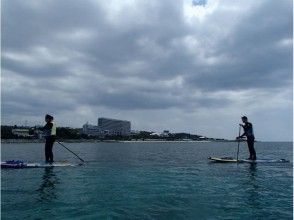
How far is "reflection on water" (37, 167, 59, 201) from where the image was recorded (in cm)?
1506

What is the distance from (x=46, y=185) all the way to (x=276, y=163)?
818 inches

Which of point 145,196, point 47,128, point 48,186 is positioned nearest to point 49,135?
point 47,128

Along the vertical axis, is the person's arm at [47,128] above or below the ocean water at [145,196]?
above

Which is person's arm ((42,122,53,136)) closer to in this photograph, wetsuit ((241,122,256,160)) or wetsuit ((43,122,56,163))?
wetsuit ((43,122,56,163))

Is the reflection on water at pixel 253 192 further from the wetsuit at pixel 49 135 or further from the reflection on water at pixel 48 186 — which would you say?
the wetsuit at pixel 49 135

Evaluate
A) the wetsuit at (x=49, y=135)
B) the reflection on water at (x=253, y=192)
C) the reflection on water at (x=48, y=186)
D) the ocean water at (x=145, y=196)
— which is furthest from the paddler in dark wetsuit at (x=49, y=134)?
the reflection on water at (x=253, y=192)

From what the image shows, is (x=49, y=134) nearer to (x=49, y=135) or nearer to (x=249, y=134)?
(x=49, y=135)

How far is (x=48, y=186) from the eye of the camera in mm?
17984

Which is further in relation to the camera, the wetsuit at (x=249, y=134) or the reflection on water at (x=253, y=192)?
the wetsuit at (x=249, y=134)

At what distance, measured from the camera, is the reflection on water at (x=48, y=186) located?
15.1 m

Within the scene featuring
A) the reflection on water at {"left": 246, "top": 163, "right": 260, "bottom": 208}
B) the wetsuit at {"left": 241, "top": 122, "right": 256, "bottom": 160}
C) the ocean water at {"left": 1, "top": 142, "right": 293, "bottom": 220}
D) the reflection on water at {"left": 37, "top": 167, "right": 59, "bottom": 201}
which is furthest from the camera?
the wetsuit at {"left": 241, "top": 122, "right": 256, "bottom": 160}

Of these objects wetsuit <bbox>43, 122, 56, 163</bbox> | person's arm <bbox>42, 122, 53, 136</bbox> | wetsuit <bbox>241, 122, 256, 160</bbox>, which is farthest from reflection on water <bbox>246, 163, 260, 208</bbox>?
person's arm <bbox>42, 122, 53, 136</bbox>

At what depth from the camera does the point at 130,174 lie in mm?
22781

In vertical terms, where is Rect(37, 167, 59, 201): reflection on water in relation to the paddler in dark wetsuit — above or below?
below
